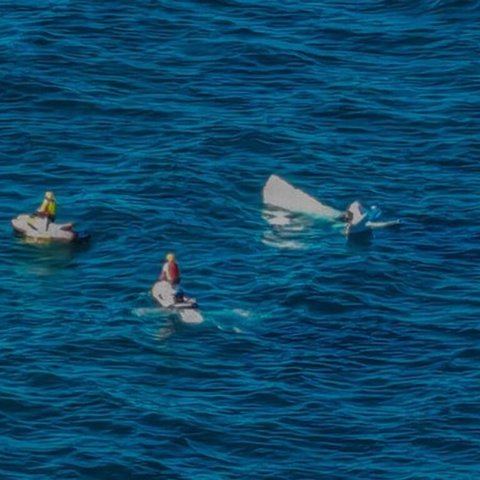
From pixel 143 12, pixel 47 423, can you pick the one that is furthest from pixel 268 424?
pixel 143 12

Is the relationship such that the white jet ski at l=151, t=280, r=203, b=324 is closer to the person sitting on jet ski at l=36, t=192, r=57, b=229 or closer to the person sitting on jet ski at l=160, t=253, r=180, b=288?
the person sitting on jet ski at l=160, t=253, r=180, b=288

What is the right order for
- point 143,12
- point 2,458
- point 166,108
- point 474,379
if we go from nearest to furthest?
point 2,458 < point 474,379 < point 166,108 < point 143,12

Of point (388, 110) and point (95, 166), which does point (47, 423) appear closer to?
point (95, 166)

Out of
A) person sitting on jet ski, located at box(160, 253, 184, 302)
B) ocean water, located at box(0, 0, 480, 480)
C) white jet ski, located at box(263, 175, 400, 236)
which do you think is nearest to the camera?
ocean water, located at box(0, 0, 480, 480)

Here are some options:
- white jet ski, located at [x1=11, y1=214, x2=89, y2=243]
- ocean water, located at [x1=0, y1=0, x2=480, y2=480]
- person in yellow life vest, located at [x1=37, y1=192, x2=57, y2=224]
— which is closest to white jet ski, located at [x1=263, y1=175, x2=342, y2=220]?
ocean water, located at [x1=0, y1=0, x2=480, y2=480]

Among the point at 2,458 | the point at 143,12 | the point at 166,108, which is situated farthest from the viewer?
the point at 143,12
